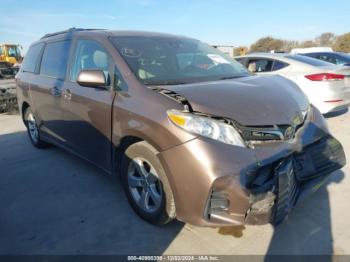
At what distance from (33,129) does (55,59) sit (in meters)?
1.70

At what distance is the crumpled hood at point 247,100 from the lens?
97.5 inches

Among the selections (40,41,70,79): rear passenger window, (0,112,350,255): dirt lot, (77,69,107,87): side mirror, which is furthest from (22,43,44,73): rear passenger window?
(77,69,107,87): side mirror

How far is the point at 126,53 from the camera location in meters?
3.19

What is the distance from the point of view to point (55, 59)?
4.36 metres

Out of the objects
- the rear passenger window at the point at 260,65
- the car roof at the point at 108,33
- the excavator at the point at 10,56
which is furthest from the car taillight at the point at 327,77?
the excavator at the point at 10,56

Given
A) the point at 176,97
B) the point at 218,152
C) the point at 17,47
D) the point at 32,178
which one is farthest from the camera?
the point at 17,47

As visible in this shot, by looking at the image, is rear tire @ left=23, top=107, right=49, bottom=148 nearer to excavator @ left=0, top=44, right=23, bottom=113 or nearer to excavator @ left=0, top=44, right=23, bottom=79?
excavator @ left=0, top=44, right=23, bottom=113

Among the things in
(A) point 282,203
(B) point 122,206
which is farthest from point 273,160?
(B) point 122,206

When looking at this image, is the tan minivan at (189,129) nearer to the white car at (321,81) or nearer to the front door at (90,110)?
the front door at (90,110)

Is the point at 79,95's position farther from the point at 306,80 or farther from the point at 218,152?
the point at 306,80

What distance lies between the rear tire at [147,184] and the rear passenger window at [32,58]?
2993 mm

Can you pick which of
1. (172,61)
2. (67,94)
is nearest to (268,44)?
(172,61)

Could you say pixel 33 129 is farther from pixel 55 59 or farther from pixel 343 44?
pixel 343 44

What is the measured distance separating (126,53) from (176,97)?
92 cm
